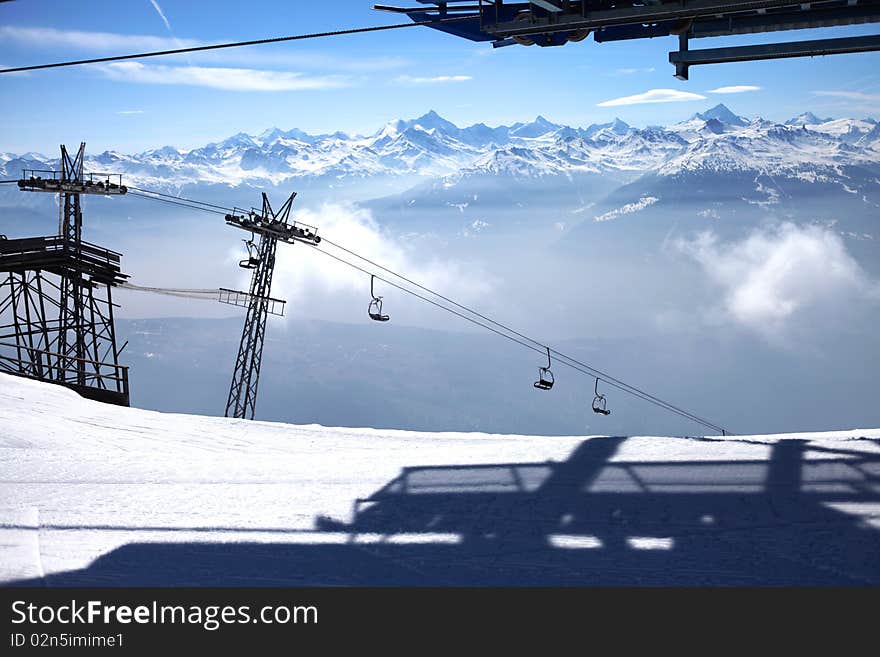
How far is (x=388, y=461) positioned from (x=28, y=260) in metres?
24.6

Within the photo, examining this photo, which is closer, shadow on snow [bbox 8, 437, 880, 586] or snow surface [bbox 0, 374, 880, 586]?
shadow on snow [bbox 8, 437, 880, 586]

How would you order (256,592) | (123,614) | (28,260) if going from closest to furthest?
1. (123,614)
2. (256,592)
3. (28,260)

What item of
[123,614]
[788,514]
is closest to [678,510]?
[788,514]

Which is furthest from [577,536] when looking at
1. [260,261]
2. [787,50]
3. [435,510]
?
[260,261]

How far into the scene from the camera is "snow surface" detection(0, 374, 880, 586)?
7.56 meters

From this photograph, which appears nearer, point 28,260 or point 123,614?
point 123,614

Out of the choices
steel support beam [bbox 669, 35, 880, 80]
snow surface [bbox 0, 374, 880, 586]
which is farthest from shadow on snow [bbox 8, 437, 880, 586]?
steel support beam [bbox 669, 35, 880, 80]

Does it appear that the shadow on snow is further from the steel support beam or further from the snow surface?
the steel support beam

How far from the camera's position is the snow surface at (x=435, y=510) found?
7559mm

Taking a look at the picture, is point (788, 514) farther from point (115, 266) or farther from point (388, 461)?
point (115, 266)

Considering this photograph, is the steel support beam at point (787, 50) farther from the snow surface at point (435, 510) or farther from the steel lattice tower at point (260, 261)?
the steel lattice tower at point (260, 261)

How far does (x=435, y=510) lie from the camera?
30.9 ft

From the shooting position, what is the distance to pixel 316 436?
14328 mm

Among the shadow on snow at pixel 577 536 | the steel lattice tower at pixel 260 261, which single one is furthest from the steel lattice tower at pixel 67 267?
the shadow on snow at pixel 577 536
